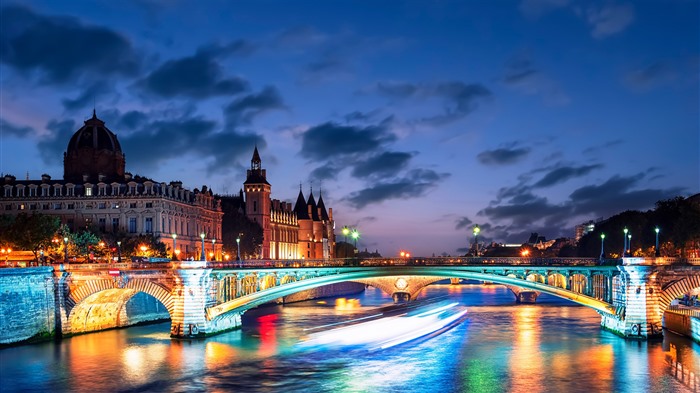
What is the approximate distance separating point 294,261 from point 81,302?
18.1 meters

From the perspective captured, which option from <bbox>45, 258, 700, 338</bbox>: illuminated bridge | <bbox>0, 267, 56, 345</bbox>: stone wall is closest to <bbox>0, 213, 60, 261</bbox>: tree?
<bbox>45, 258, 700, 338</bbox>: illuminated bridge

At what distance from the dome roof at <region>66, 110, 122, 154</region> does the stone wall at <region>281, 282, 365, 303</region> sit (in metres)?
37.2

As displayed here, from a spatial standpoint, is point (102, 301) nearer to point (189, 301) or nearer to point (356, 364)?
point (189, 301)

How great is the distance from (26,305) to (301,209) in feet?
396

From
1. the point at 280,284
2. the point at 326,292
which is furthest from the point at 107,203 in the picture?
the point at 280,284

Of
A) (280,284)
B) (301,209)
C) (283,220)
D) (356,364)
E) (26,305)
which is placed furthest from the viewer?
(301,209)

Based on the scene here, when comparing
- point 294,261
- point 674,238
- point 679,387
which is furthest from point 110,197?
point 679,387

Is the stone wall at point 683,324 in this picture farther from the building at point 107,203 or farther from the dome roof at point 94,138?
the dome roof at point 94,138

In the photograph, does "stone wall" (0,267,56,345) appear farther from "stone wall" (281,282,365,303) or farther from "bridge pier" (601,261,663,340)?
"stone wall" (281,282,365,303)

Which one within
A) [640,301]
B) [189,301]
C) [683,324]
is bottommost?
[683,324]

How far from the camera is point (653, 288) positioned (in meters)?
59.4

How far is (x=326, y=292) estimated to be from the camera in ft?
396

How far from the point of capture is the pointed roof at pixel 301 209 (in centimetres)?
17750

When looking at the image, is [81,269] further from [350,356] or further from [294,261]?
[350,356]
